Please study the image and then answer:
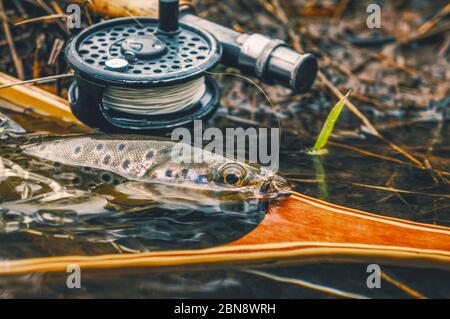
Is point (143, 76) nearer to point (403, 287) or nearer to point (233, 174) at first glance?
point (233, 174)

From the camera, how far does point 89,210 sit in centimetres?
224

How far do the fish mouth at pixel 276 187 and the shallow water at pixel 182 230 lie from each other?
7cm

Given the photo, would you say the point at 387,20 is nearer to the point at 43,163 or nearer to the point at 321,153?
the point at 321,153

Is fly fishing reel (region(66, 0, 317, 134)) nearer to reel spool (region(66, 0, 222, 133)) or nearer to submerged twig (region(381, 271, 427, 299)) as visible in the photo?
reel spool (region(66, 0, 222, 133))

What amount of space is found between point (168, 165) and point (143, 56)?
516 millimetres

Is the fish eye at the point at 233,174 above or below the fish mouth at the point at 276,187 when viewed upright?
above

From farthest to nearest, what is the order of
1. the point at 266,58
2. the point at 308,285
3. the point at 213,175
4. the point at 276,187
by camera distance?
the point at 266,58
the point at 276,187
the point at 213,175
the point at 308,285

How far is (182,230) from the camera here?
7.28ft

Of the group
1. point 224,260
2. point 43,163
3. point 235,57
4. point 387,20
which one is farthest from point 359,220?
point 387,20

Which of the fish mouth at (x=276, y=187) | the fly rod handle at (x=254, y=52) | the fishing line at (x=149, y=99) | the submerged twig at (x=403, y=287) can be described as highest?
the fly rod handle at (x=254, y=52)

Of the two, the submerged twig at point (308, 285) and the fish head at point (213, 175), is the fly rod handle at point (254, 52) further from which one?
the submerged twig at point (308, 285)

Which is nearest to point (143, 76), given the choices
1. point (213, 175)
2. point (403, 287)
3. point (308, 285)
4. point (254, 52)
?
point (213, 175)

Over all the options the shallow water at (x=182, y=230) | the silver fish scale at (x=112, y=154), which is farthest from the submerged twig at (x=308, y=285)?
the silver fish scale at (x=112, y=154)

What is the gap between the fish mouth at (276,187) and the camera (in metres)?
2.41
